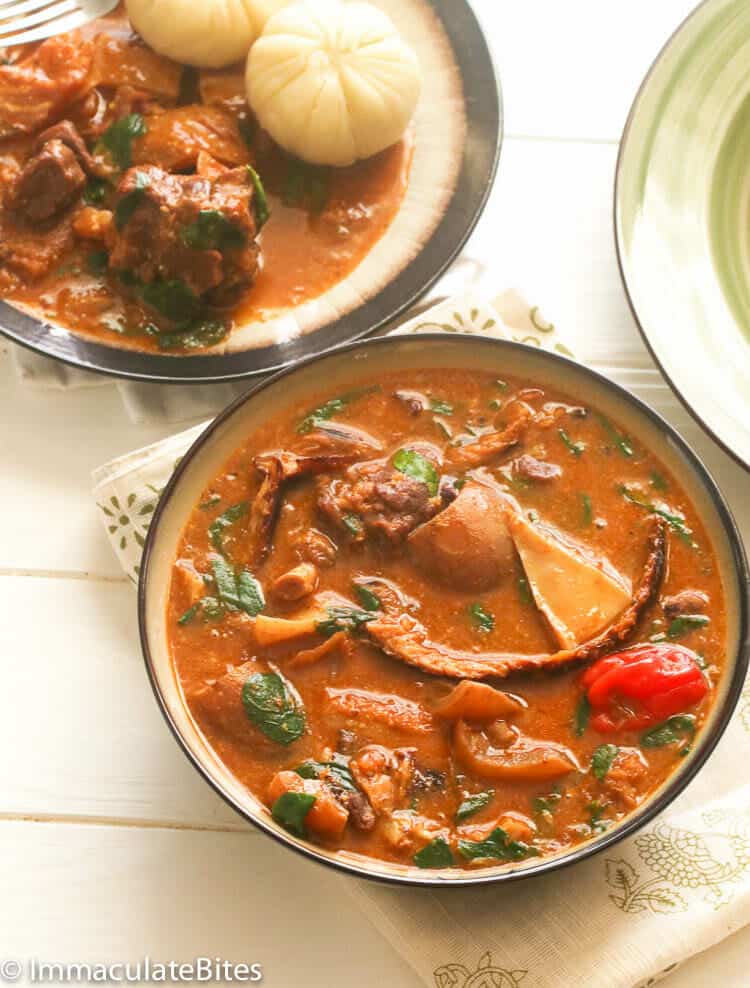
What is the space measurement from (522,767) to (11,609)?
1.58m

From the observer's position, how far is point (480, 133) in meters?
3.96

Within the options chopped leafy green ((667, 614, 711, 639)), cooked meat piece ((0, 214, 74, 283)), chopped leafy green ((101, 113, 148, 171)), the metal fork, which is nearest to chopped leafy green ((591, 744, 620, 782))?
chopped leafy green ((667, 614, 711, 639))

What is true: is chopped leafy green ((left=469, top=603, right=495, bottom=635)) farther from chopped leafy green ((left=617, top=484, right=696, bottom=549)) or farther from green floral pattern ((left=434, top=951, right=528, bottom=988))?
green floral pattern ((left=434, top=951, right=528, bottom=988))

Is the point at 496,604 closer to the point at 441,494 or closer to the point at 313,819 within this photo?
the point at 441,494

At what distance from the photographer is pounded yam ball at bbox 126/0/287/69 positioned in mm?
3877

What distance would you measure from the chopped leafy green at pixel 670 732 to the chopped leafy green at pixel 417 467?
0.81 metres

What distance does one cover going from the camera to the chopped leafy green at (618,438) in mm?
3309

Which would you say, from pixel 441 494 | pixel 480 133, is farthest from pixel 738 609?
pixel 480 133

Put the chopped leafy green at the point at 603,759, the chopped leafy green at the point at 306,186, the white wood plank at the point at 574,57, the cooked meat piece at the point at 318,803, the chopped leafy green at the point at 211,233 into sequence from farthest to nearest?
the white wood plank at the point at 574,57 < the chopped leafy green at the point at 306,186 < the chopped leafy green at the point at 211,233 < the chopped leafy green at the point at 603,759 < the cooked meat piece at the point at 318,803

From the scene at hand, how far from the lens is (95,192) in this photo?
3887 mm

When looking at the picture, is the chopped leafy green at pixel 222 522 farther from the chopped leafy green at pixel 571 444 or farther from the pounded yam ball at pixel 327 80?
the pounded yam ball at pixel 327 80

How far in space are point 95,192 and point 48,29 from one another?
1.79 feet

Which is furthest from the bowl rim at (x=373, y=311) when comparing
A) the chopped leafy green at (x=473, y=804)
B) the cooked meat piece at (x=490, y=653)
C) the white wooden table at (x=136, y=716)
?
the chopped leafy green at (x=473, y=804)

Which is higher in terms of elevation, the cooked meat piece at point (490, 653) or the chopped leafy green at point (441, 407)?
the chopped leafy green at point (441, 407)
